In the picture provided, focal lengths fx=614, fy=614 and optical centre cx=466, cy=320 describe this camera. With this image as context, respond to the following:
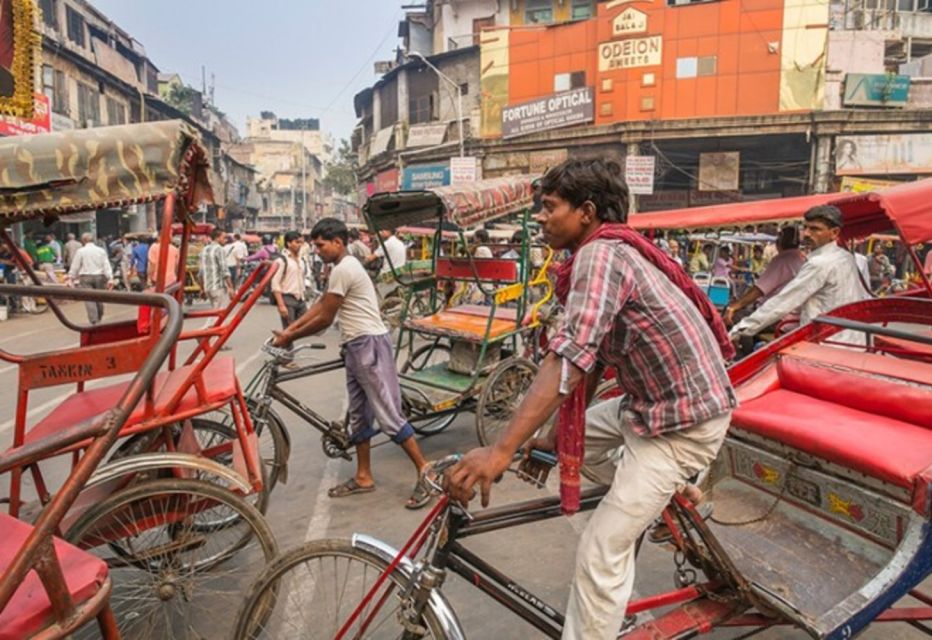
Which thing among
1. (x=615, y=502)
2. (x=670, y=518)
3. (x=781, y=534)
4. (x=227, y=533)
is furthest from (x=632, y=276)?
(x=227, y=533)

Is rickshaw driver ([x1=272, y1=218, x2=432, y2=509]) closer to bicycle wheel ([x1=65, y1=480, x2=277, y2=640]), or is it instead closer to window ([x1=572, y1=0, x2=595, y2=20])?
bicycle wheel ([x1=65, y1=480, x2=277, y2=640])

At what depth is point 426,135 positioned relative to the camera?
91.7ft

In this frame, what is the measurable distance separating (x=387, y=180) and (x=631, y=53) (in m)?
13.1

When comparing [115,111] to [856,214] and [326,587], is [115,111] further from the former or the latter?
[326,587]

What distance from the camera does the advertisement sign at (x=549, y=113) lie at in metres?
22.7

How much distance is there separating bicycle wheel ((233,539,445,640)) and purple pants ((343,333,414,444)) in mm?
1629

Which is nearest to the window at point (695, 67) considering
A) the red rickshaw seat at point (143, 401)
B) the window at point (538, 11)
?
the window at point (538, 11)

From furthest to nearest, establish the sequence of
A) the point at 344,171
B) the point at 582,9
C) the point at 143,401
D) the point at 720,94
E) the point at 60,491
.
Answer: the point at 344,171 < the point at 582,9 < the point at 720,94 < the point at 143,401 < the point at 60,491

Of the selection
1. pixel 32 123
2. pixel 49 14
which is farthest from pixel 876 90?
pixel 49 14

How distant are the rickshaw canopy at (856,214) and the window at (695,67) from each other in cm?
1616

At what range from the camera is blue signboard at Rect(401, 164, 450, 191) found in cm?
2572

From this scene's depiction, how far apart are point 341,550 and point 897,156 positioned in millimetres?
23334

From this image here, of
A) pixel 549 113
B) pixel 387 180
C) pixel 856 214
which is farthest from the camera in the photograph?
pixel 387 180

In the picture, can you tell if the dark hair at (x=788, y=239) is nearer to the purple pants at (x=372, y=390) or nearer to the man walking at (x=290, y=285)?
the purple pants at (x=372, y=390)
